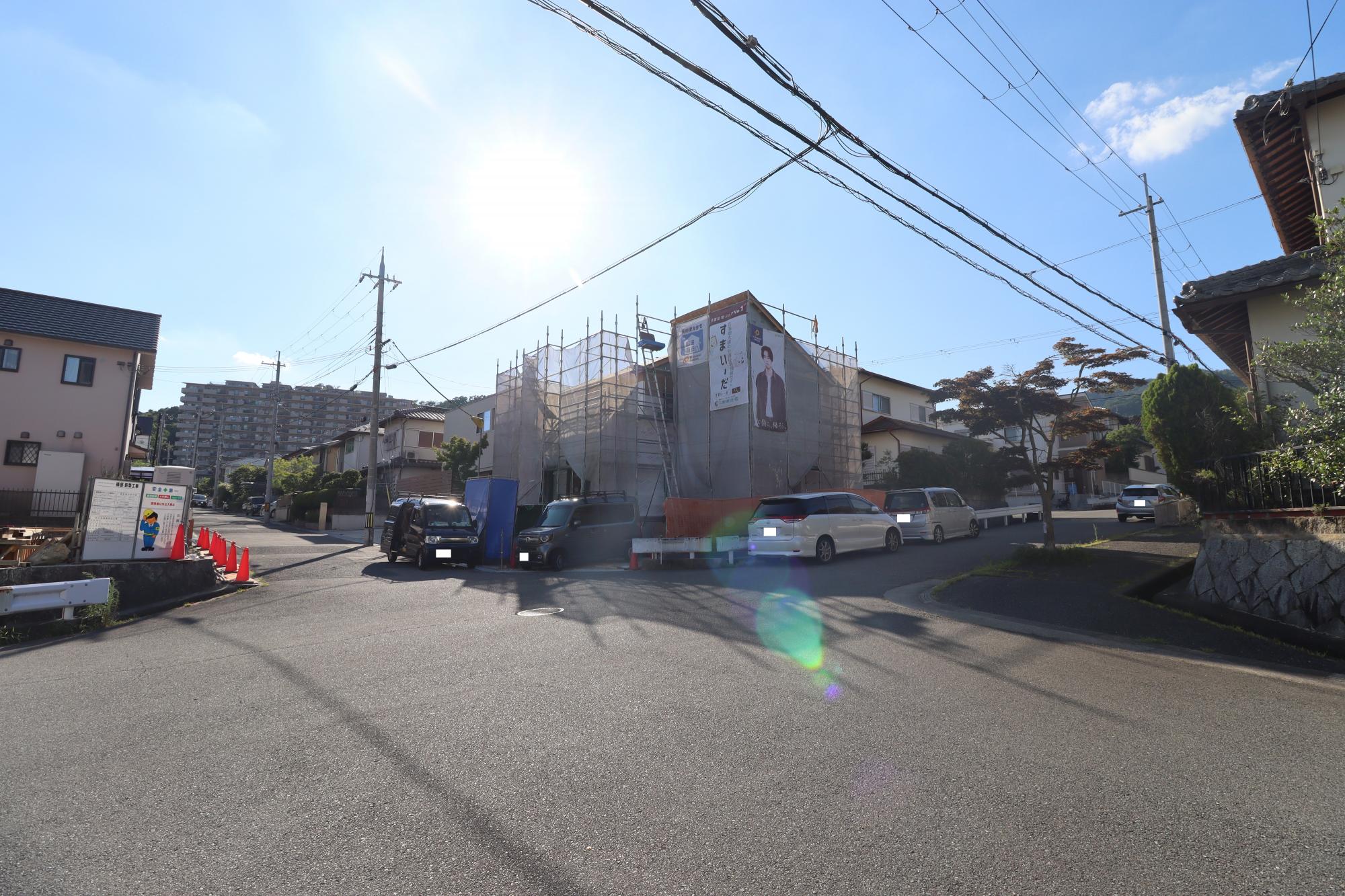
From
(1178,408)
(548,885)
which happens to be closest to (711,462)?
(1178,408)

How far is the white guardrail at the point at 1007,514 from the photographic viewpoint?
2266cm

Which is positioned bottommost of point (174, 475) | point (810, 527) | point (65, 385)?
point (810, 527)

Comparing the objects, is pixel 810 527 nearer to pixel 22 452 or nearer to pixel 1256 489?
pixel 1256 489

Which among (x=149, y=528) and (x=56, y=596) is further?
(x=149, y=528)

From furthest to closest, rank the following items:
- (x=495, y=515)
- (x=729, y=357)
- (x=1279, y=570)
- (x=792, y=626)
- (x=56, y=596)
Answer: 1. (x=729, y=357)
2. (x=495, y=515)
3. (x=56, y=596)
4. (x=1279, y=570)
5. (x=792, y=626)

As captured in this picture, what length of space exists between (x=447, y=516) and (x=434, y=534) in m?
0.77

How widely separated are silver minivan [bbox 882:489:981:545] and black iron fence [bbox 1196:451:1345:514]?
749 cm

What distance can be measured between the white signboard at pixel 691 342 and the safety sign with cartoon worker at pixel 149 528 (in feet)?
53.8

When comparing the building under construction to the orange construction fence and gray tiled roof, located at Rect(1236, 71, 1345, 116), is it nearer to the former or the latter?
the orange construction fence

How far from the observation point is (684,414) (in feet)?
79.2

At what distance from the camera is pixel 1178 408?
11.9m

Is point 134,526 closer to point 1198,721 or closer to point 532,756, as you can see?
point 532,756

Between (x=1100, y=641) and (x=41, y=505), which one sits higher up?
(x=41, y=505)

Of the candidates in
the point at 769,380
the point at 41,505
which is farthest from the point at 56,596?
the point at 41,505
